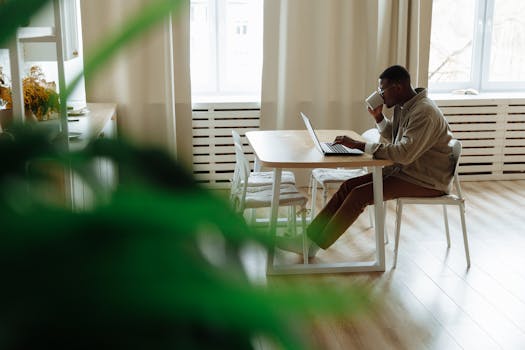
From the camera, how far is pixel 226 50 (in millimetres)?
5520

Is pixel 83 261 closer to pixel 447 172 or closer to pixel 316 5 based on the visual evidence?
pixel 447 172

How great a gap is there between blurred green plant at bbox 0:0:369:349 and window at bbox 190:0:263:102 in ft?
17.1

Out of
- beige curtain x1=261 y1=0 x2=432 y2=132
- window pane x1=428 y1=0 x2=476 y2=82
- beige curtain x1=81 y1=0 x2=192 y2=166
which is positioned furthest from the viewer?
window pane x1=428 y1=0 x2=476 y2=82

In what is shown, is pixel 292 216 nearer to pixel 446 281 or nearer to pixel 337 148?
pixel 337 148

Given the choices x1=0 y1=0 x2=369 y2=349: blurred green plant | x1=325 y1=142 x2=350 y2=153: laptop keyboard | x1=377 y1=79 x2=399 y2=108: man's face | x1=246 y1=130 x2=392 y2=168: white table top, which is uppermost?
x1=0 y1=0 x2=369 y2=349: blurred green plant

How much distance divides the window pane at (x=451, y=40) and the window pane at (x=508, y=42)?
0.20 m

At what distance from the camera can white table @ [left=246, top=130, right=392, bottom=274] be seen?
10.7ft

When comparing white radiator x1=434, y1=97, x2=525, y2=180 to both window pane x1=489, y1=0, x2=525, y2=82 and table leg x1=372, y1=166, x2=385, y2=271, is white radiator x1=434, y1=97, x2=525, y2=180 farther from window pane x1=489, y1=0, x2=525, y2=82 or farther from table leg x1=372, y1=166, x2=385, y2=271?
table leg x1=372, y1=166, x2=385, y2=271

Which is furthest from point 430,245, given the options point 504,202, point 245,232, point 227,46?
point 245,232

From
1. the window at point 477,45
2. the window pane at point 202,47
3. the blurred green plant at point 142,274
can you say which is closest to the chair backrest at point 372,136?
the window pane at point 202,47

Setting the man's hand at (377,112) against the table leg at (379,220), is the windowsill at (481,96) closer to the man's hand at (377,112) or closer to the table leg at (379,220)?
the man's hand at (377,112)

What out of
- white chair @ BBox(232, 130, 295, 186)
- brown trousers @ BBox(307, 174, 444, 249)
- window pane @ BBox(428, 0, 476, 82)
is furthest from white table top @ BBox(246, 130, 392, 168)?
window pane @ BBox(428, 0, 476, 82)

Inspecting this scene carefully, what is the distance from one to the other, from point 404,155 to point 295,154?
52 cm

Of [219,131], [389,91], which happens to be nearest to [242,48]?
[219,131]
